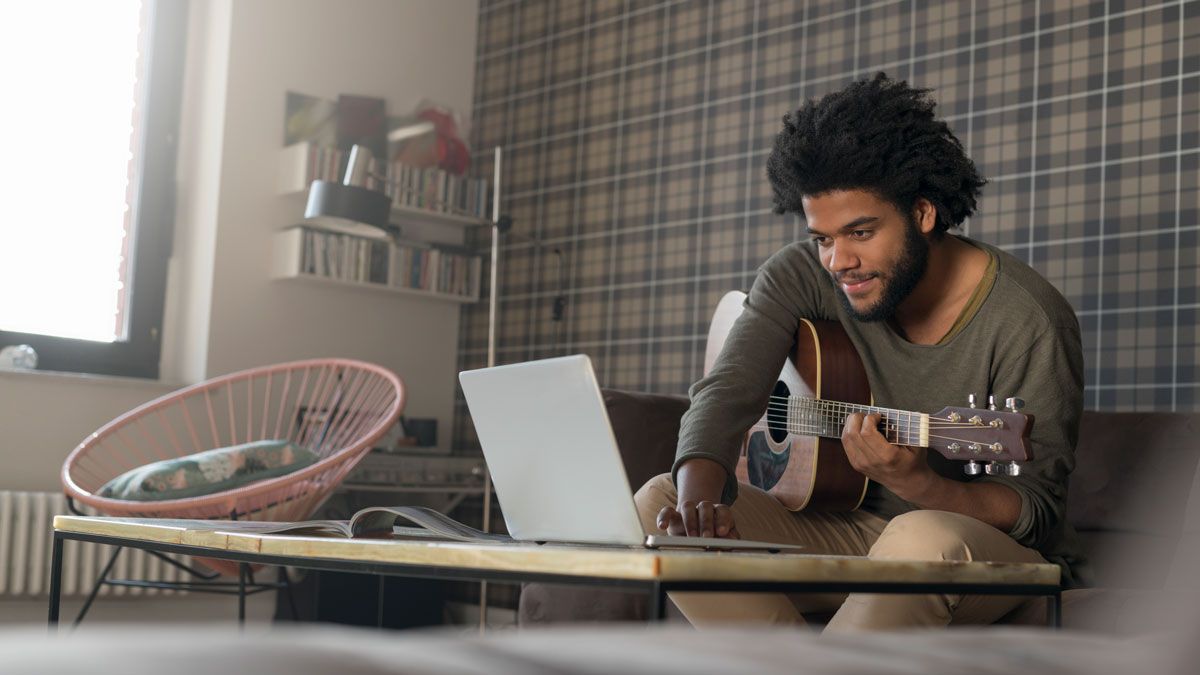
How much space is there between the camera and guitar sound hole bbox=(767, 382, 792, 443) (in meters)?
2.32

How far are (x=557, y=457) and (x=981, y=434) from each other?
702 millimetres

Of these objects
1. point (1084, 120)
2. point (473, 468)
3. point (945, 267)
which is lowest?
point (473, 468)

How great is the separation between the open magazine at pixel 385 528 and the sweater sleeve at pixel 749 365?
51 centimetres

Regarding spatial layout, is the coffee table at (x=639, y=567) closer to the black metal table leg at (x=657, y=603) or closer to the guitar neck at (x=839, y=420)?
the black metal table leg at (x=657, y=603)

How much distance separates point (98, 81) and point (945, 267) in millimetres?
3067

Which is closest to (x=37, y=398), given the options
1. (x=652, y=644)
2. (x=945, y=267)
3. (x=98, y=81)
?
(x=98, y=81)

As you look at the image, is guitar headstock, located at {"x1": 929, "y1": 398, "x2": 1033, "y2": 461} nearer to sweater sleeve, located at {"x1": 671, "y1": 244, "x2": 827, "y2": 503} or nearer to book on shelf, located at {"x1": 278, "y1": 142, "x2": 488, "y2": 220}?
sweater sleeve, located at {"x1": 671, "y1": 244, "x2": 827, "y2": 503}

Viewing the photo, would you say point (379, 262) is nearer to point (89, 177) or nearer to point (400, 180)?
point (400, 180)

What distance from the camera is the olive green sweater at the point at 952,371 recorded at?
6.15 ft

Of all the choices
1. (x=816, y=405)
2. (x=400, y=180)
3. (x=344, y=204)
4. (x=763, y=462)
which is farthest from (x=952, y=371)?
(x=400, y=180)

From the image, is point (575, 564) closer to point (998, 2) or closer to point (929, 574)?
point (929, 574)

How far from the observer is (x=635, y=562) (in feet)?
3.38

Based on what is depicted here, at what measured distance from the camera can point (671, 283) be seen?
4.15 metres

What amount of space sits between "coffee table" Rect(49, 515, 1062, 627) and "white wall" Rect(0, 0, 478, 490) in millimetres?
2496
